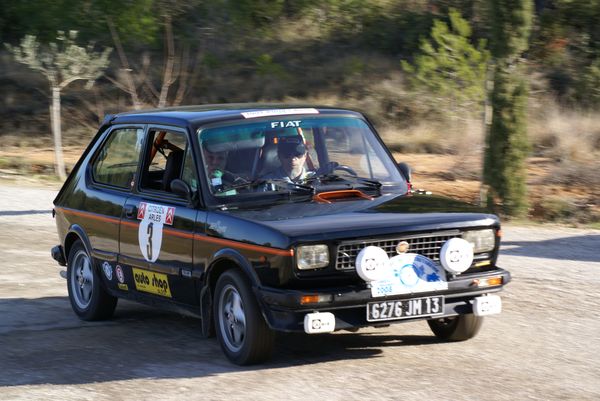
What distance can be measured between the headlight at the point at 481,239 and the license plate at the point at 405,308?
0.47 m

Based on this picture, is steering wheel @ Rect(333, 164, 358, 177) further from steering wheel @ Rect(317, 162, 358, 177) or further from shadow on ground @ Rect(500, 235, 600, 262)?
shadow on ground @ Rect(500, 235, 600, 262)

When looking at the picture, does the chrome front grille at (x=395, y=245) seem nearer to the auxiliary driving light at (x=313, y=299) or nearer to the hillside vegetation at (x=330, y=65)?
the auxiliary driving light at (x=313, y=299)

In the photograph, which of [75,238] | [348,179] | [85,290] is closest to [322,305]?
[348,179]

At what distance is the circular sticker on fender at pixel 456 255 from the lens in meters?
6.76

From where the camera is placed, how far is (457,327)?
24.7ft

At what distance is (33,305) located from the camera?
31.8ft

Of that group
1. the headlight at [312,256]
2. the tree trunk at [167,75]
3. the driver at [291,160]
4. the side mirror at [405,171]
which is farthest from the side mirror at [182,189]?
the tree trunk at [167,75]

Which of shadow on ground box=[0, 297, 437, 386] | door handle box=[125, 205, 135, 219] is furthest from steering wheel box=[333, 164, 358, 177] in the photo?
door handle box=[125, 205, 135, 219]

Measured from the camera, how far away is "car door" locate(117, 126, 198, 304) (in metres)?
7.59

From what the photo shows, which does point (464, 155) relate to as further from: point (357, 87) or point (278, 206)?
point (278, 206)

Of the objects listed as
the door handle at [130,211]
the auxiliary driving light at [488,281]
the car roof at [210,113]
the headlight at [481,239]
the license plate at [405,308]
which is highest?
the car roof at [210,113]

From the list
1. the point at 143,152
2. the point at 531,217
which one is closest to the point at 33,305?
the point at 143,152

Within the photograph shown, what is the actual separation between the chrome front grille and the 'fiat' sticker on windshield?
5.37ft

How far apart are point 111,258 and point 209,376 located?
213 centimetres
